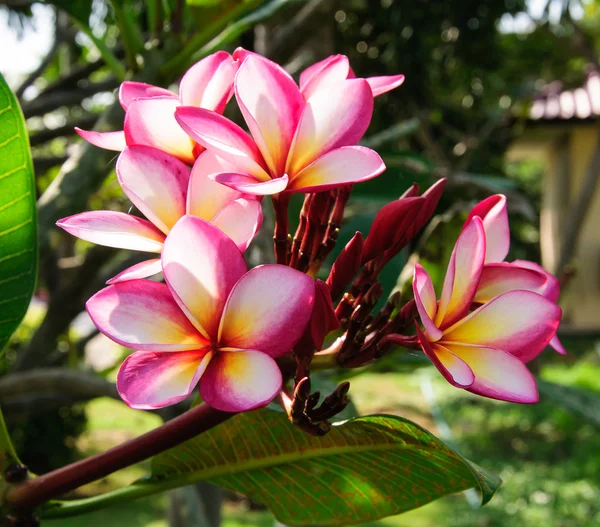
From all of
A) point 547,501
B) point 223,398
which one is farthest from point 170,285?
point 547,501

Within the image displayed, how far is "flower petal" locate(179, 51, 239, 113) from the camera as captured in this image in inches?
17.6

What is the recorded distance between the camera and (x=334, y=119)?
409 millimetres

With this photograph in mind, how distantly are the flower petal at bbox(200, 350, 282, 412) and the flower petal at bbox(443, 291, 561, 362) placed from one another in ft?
0.37

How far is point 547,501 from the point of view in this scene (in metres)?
3.43

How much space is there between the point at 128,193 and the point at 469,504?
374cm

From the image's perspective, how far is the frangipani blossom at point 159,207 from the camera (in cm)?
39

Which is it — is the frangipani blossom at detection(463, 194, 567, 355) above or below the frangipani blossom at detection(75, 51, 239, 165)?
below

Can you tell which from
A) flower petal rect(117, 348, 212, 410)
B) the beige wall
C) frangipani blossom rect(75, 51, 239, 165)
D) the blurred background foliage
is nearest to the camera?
flower petal rect(117, 348, 212, 410)

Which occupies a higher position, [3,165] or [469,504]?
[3,165]

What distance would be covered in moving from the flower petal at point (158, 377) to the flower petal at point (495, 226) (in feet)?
0.67

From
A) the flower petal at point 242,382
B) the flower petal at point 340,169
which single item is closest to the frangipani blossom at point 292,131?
the flower petal at point 340,169

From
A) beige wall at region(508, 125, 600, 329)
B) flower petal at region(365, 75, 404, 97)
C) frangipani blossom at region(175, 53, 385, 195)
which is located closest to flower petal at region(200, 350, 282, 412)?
frangipani blossom at region(175, 53, 385, 195)

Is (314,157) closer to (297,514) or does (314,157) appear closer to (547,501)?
(297,514)

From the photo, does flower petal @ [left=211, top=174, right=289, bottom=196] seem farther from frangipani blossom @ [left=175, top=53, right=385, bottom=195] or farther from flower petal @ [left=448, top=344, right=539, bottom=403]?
flower petal @ [left=448, top=344, right=539, bottom=403]
